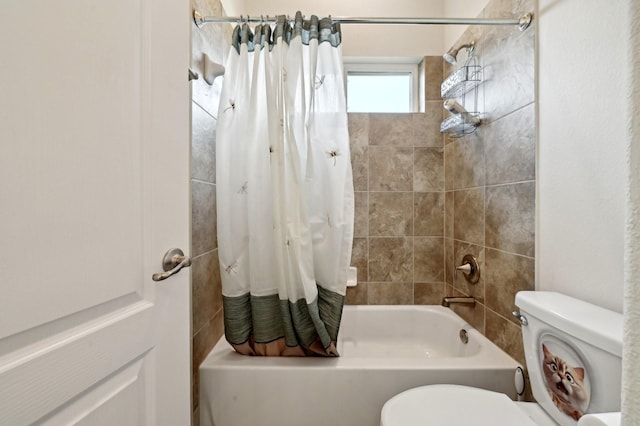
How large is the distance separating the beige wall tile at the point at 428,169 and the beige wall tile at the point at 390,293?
2.24 feet

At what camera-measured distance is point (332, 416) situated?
3.52 ft

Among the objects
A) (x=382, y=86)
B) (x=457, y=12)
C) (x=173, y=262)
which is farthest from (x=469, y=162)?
(x=173, y=262)

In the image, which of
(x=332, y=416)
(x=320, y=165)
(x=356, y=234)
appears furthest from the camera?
(x=356, y=234)

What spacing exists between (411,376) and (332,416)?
0.35 m

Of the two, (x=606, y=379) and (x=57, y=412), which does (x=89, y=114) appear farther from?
(x=606, y=379)

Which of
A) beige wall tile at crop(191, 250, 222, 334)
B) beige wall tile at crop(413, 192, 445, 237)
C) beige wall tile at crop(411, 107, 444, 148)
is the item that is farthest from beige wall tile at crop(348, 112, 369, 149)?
beige wall tile at crop(191, 250, 222, 334)

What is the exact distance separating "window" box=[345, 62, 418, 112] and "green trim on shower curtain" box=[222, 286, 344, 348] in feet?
4.63

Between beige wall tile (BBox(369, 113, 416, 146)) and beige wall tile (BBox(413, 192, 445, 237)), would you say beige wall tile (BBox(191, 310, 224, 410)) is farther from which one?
beige wall tile (BBox(369, 113, 416, 146))

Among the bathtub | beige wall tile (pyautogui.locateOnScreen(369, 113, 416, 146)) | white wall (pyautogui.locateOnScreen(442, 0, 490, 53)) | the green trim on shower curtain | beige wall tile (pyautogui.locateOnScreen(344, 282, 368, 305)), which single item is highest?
white wall (pyautogui.locateOnScreen(442, 0, 490, 53))

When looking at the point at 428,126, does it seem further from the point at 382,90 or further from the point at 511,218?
the point at 511,218

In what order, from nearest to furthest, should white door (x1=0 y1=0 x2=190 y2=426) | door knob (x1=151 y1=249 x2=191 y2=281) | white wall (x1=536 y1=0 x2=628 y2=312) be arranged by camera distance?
white door (x1=0 y1=0 x2=190 y2=426) < door knob (x1=151 y1=249 x2=191 y2=281) < white wall (x1=536 y1=0 x2=628 y2=312)

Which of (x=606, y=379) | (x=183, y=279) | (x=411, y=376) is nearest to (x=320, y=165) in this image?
(x=183, y=279)

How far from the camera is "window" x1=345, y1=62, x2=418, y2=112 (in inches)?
78.0

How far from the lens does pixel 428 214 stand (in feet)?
6.16
